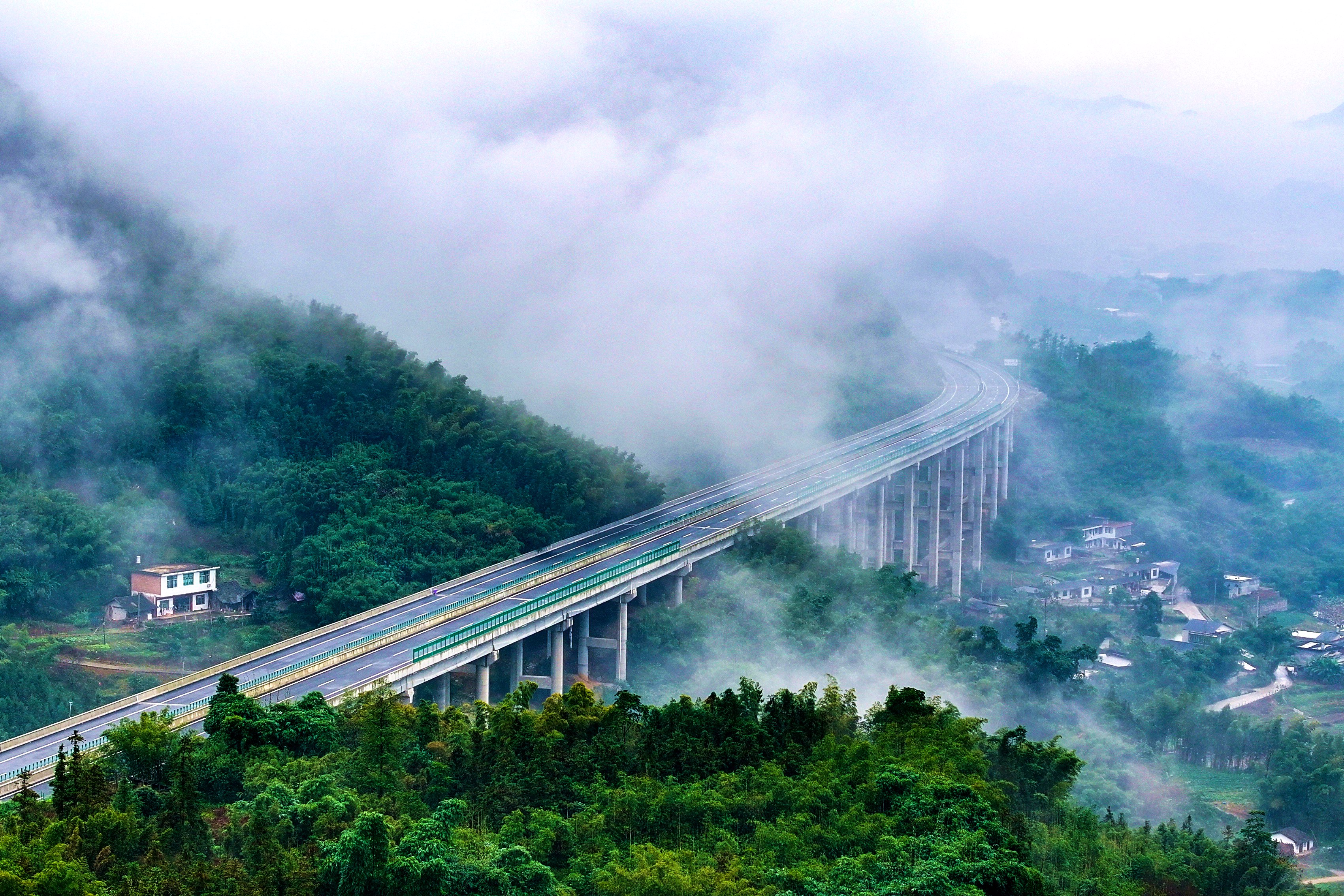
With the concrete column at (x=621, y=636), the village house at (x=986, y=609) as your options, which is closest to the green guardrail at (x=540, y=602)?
the concrete column at (x=621, y=636)

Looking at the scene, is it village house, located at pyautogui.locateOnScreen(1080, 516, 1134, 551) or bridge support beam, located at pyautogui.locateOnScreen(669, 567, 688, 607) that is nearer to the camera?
bridge support beam, located at pyautogui.locateOnScreen(669, 567, 688, 607)

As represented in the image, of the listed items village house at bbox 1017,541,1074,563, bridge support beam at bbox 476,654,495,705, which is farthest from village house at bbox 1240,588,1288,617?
bridge support beam at bbox 476,654,495,705

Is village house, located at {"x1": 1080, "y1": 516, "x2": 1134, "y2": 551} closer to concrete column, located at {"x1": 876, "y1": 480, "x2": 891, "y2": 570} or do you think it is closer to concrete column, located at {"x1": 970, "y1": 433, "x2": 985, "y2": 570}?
concrete column, located at {"x1": 970, "y1": 433, "x2": 985, "y2": 570}

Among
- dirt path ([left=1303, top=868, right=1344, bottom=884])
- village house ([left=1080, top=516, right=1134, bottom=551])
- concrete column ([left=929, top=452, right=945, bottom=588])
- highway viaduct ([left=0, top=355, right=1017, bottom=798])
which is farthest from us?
village house ([left=1080, top=516, right=1134, bottom=551])

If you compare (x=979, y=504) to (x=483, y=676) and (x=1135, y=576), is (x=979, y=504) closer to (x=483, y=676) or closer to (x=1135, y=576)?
(x=1135, y=576)

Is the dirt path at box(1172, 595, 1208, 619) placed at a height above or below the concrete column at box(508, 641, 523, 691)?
below

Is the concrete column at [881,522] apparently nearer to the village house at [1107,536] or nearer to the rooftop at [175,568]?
the village house at [1107,536]

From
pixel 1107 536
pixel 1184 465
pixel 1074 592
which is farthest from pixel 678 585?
pixel 1184 465

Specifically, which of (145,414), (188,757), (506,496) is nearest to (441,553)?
(506,496)
